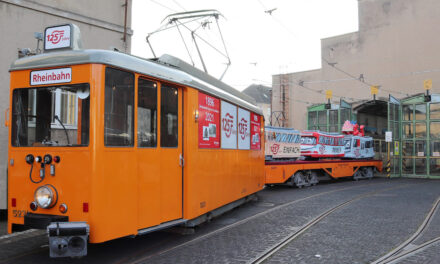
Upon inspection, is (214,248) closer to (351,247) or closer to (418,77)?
(351,247)

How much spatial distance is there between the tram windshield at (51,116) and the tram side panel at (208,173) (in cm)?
194

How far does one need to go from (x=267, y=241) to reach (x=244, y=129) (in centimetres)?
340

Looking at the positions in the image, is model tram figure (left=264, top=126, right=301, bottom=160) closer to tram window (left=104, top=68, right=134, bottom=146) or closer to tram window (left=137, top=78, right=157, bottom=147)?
tram window (left=137, top=78, right=157, bottom=147)

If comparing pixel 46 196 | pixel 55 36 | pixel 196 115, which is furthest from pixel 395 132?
pixel 46 196

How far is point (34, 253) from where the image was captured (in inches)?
230

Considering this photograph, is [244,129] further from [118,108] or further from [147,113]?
[118,108]

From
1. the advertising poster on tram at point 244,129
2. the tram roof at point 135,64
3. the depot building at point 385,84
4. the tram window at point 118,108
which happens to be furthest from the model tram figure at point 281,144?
the depot building at point 385,84

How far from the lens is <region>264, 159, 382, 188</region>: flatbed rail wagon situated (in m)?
15.8

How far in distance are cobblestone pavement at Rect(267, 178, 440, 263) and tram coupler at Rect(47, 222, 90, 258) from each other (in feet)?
8.24

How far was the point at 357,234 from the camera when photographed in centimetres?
720

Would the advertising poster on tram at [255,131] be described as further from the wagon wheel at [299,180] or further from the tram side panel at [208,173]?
the wagon wheel at [299,180]

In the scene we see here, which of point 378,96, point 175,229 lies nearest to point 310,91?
point 378,96

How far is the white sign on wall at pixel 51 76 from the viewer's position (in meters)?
5.07

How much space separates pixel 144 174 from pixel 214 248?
1.67 m
